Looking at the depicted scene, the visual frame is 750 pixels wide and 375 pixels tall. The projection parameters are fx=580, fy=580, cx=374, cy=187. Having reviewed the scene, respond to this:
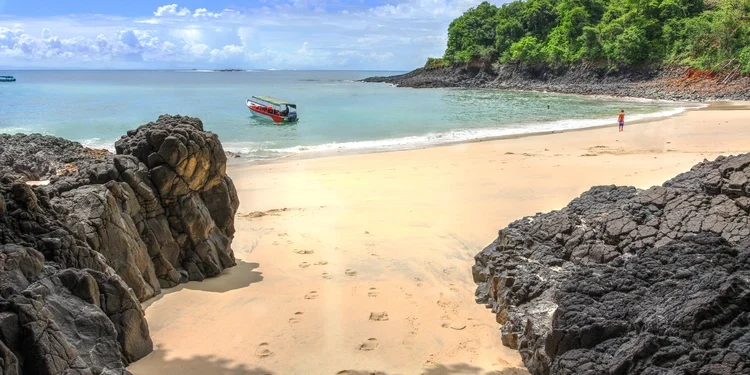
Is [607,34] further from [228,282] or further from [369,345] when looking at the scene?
[369,345]

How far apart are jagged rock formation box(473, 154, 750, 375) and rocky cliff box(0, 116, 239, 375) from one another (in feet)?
10.9

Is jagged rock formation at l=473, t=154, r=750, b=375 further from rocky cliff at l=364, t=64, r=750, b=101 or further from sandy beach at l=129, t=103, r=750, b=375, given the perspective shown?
rocky cliff at l=364, t=64, r=750, b=101

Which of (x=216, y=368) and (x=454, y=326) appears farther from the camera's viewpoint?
(x=454, y=326)

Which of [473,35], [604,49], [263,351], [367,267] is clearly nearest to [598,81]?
[604,49]

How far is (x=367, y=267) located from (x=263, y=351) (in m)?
2.88

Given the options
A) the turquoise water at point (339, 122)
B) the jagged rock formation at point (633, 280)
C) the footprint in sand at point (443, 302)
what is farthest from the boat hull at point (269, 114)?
the footprint in sand at point (443, 302)

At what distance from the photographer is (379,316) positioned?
6.44 meters

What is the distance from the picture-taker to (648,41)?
6053cm

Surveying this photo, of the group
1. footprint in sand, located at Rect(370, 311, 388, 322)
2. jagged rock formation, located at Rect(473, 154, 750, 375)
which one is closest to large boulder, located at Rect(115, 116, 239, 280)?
footprint in sand, located at Rect(370, 311, 388, 322)

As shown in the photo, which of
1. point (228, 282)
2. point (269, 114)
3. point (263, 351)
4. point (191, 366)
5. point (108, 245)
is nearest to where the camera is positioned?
point (191, 366)

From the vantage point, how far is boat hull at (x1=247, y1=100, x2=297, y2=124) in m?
34.8

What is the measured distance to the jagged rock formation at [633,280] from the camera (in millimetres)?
3766

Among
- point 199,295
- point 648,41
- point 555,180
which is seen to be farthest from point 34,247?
point 648,41

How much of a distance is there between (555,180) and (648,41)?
5456cm
